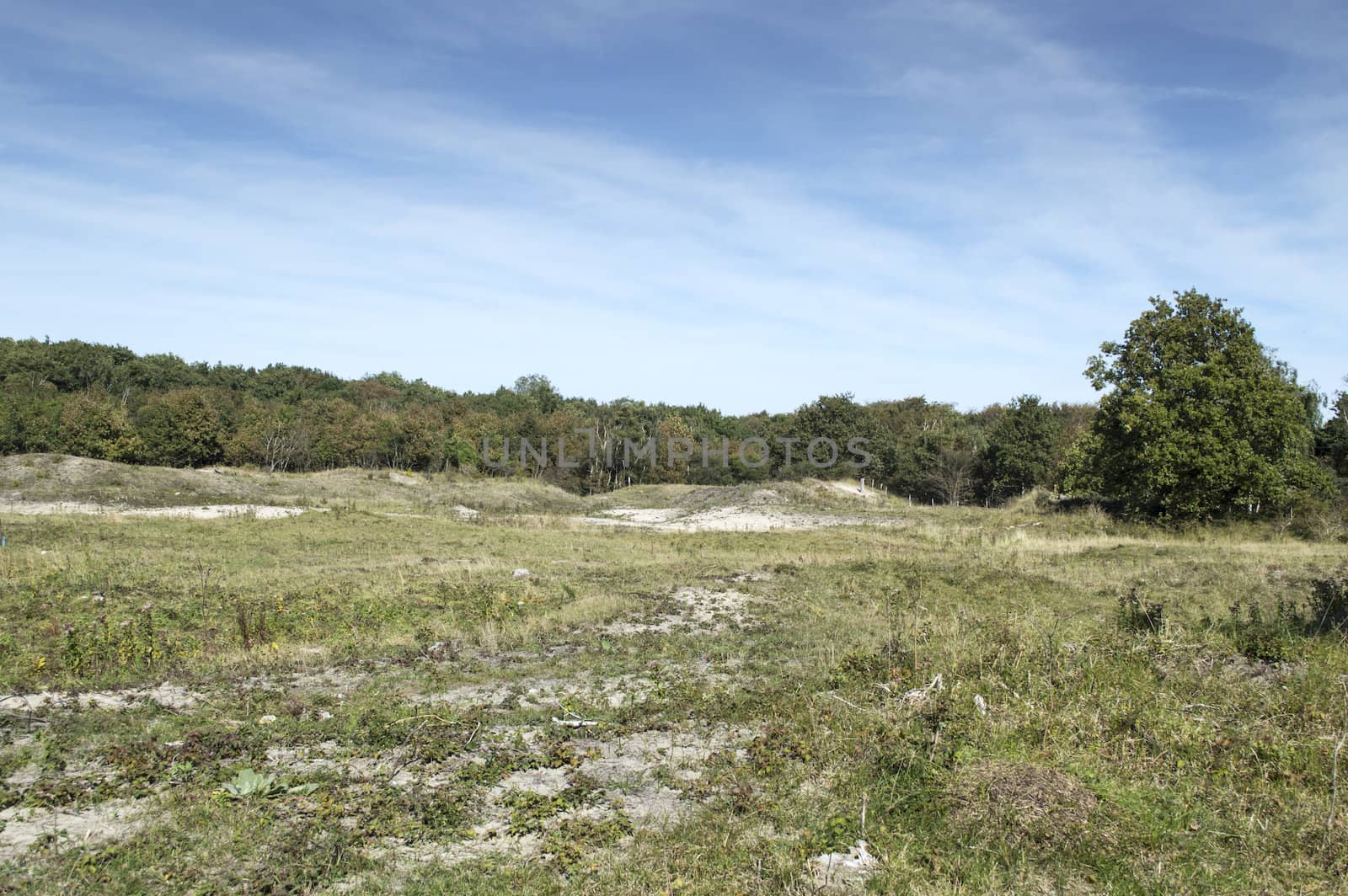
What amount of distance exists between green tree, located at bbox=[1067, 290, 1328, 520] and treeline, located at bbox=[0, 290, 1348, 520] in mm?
75

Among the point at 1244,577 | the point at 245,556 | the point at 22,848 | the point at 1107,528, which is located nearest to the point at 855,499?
the point at 1107,528

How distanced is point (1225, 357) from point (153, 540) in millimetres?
36693

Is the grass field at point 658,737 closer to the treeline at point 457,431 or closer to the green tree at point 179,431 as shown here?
the treeline at point 457,431

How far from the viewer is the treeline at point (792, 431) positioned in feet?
96.7

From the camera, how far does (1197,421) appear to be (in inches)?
1146

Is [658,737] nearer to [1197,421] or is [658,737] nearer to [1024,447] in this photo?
[1197,421]

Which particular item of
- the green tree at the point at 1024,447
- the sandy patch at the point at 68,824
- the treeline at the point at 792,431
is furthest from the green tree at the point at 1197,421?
the sandy patch at the point at 68,824

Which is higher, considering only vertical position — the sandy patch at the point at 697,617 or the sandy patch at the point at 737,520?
the sandy patch at the point at 697,617

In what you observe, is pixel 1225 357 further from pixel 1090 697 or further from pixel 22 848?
pixel 22 848

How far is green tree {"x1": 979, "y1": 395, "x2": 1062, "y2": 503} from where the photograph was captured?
200ft

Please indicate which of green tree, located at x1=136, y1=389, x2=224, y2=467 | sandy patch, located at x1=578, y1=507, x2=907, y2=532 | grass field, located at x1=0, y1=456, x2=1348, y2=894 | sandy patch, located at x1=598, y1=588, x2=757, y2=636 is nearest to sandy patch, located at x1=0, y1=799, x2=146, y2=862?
grass field, located at x1=0, y1=456, x2=1348, y2=894

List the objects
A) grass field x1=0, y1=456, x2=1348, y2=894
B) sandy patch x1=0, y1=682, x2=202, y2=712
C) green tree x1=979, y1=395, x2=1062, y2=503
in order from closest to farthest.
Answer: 1. grass field x1=0, y1=456, x2=1348, y2=894
2. sandy patch x1=0, y1=682, x2=202, y2=712
3. green tree x1=979, y1=395, x2=1062, y2=503

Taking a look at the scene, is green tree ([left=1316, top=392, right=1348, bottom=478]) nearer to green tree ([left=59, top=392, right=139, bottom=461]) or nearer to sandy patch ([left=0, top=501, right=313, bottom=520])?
sandy patch ([left=0, top=501, right=313, bottom=520])

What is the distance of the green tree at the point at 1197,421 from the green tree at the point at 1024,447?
28287 mm
